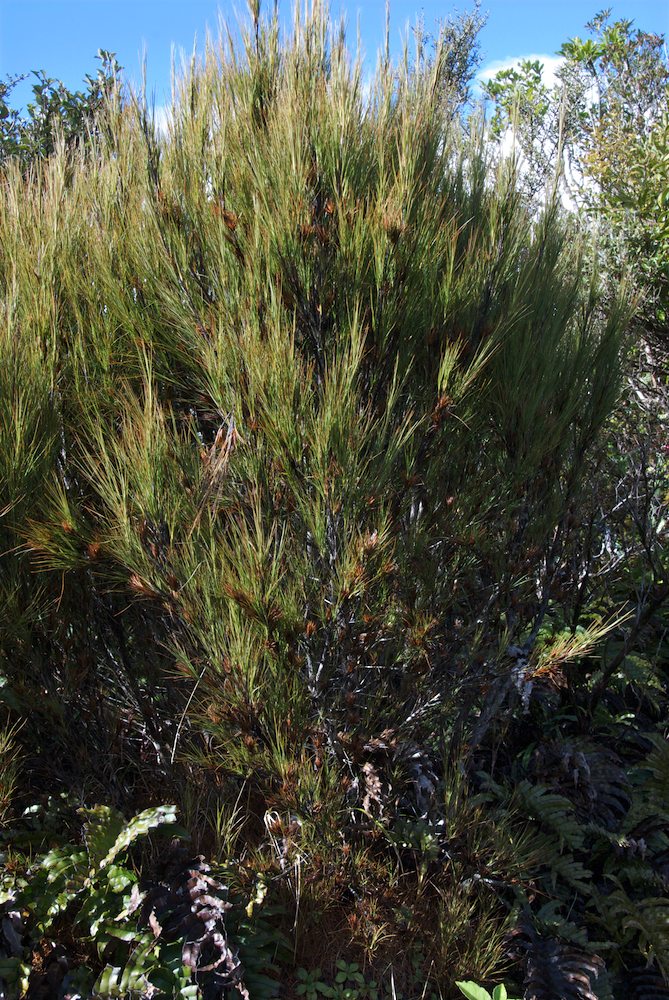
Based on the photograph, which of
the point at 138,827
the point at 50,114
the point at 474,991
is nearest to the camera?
the point at 474,991

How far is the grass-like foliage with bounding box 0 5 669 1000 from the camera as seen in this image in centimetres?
259

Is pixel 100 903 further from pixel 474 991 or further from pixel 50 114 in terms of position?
pixel 50 114

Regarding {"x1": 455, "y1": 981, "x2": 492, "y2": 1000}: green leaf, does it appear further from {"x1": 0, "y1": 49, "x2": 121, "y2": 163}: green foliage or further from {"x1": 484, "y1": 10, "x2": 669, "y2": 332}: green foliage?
{"x1": 0, "y1": 49, "x2": 121, "y2": 163}: green foliage

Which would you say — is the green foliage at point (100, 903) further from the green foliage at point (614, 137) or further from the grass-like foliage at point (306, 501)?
the green foliage at point (614, 137)

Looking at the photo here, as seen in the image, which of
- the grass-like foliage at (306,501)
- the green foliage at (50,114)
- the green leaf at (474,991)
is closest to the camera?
the green leaf at (474,991)

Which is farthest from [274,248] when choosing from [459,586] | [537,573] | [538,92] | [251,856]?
[538,92]

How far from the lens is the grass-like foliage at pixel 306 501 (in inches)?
102

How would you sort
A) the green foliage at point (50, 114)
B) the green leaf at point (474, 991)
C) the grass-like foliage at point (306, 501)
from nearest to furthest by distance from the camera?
the green leaf at point (474, 991), the grass-like foliage at point (306, 501), the green foliage at point (50, 114)

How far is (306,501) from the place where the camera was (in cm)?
261

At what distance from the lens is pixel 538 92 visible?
403 inches

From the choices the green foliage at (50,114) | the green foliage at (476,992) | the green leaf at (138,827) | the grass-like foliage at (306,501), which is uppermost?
the green foliage at (50,114)

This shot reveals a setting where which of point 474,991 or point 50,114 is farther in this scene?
point 50,114

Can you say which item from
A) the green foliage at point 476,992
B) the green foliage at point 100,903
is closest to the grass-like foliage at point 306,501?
the green foliage at point 100,903

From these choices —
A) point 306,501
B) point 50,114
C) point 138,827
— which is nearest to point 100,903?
point 138,827
